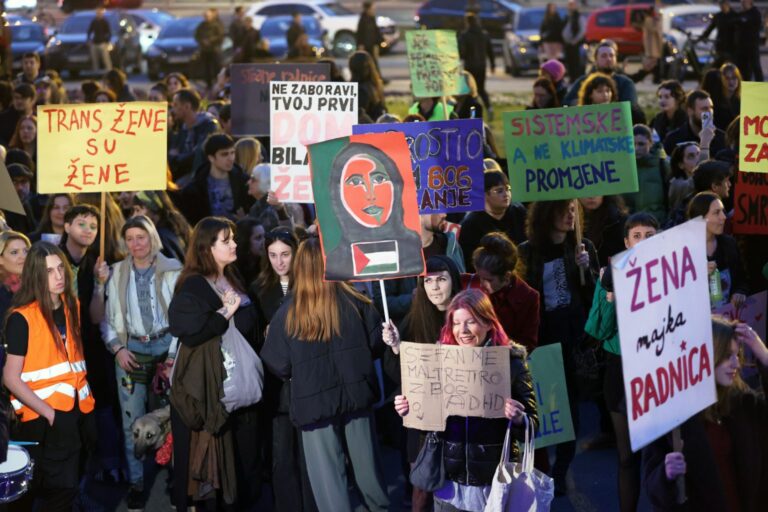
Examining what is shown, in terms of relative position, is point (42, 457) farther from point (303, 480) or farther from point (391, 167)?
point (391, 167)

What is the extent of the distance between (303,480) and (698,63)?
728 inches

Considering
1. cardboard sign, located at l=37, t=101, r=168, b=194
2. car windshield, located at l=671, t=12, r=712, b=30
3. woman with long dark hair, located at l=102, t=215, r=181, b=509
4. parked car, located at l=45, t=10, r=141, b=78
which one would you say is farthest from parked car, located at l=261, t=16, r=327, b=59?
woman with long dark hair, located at l=102, t=215, r=181, b=509

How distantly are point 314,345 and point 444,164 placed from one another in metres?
2.21

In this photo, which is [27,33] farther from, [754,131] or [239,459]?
[239,459]

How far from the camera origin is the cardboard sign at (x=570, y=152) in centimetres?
898

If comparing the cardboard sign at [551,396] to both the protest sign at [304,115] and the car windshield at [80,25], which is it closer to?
the protest sign at [304,115]

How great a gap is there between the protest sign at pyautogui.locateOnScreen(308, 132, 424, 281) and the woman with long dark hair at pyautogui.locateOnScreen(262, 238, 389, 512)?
1.11ft

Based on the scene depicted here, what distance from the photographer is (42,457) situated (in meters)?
7.14

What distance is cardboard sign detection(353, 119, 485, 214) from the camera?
8797 mm

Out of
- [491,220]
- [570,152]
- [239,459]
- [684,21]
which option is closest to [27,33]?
[684,21]

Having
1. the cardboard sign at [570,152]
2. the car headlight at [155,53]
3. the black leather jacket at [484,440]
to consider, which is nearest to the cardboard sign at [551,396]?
the black leather jacket at [484,440]

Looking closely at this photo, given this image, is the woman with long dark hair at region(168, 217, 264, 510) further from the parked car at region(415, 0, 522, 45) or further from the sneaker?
the parked car at region(415, 0, 522, 45)

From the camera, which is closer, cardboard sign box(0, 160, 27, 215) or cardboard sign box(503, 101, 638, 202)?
cardboard sign box(0, 160, 27, 215)

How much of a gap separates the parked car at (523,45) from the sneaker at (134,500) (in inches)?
832
